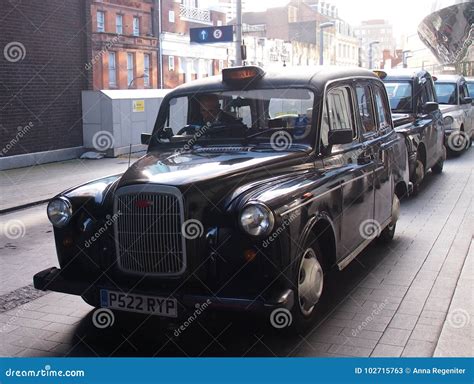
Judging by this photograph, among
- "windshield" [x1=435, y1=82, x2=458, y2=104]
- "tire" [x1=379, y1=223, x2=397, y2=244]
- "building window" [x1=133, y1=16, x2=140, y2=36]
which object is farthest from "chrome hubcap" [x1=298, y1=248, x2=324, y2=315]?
"building window" [x1=133, y1=16, x2=140, y2=36]

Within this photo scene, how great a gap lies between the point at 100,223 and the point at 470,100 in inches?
553

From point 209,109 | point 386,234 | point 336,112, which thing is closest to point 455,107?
point 386,234

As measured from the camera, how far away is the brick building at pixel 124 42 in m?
42.4

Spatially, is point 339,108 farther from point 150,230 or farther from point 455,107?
point 455,107

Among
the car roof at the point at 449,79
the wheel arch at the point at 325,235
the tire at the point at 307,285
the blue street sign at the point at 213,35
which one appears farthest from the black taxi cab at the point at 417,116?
the blue street sign at the point at 213,35

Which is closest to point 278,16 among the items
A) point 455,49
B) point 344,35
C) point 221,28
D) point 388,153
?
point 344,35

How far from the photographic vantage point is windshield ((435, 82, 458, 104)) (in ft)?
53.4

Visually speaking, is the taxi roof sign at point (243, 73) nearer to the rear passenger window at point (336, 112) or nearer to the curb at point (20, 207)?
the rear passenger window at point (336, 112)

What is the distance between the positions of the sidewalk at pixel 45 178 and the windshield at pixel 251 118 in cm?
575

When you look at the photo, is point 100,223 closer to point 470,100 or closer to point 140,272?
point 140,272

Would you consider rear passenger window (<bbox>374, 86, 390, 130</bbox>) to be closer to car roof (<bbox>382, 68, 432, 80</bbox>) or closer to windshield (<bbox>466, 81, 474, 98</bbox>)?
car roof (<bbox>382, 68, 432, 80</bbox>)

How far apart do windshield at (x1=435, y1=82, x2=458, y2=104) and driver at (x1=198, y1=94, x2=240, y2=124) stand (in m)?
11.9

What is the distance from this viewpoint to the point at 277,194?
4305 millimetres
